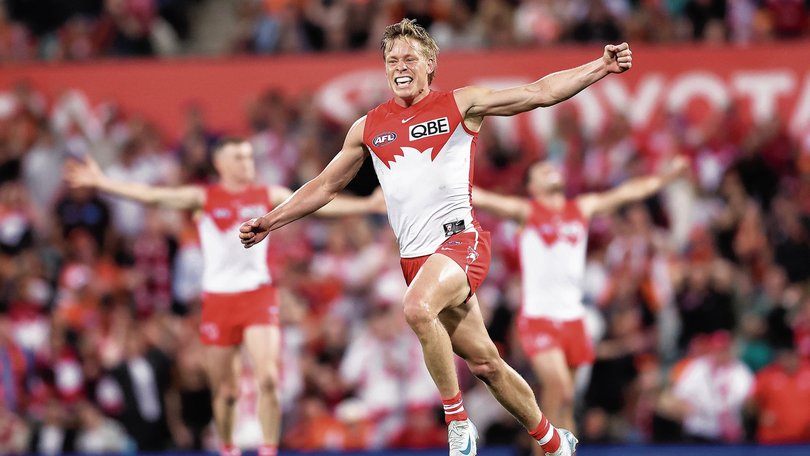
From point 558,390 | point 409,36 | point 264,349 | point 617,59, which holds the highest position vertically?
point 409,36

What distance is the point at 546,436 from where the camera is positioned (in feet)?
32.0

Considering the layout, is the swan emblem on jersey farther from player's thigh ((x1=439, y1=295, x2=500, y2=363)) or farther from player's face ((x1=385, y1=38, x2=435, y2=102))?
player's thigh ((x1=439, y1=295, x2=500, y2=363))

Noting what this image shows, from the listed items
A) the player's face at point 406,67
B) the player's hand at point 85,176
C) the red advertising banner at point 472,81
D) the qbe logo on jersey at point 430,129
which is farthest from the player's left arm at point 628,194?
the red advertising banner at point 472,81

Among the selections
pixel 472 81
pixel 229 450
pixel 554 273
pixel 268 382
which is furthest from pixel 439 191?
pixel 472 81

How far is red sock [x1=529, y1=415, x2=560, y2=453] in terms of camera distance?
974cm

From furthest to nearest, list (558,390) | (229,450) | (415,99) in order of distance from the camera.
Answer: (558,390) → (229,450) → (415,99)

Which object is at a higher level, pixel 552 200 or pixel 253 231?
pixel 253 231

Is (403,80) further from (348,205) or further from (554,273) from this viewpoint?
(554,273)

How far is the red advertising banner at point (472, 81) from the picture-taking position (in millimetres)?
18109

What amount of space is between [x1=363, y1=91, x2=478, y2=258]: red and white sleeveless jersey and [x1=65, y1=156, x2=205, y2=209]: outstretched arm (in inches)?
134

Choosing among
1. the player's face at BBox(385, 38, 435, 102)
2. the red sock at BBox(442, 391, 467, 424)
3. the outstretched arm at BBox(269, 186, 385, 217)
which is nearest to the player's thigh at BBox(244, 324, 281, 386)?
the outstretched arm at BBox(269, 186, 385, 217)

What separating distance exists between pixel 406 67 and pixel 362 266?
7.64 meters

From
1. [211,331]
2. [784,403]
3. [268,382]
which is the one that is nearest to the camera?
[268,382]

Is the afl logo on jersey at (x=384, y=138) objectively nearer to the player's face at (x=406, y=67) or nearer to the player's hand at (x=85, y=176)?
the player's face at (x=406, y=67)
